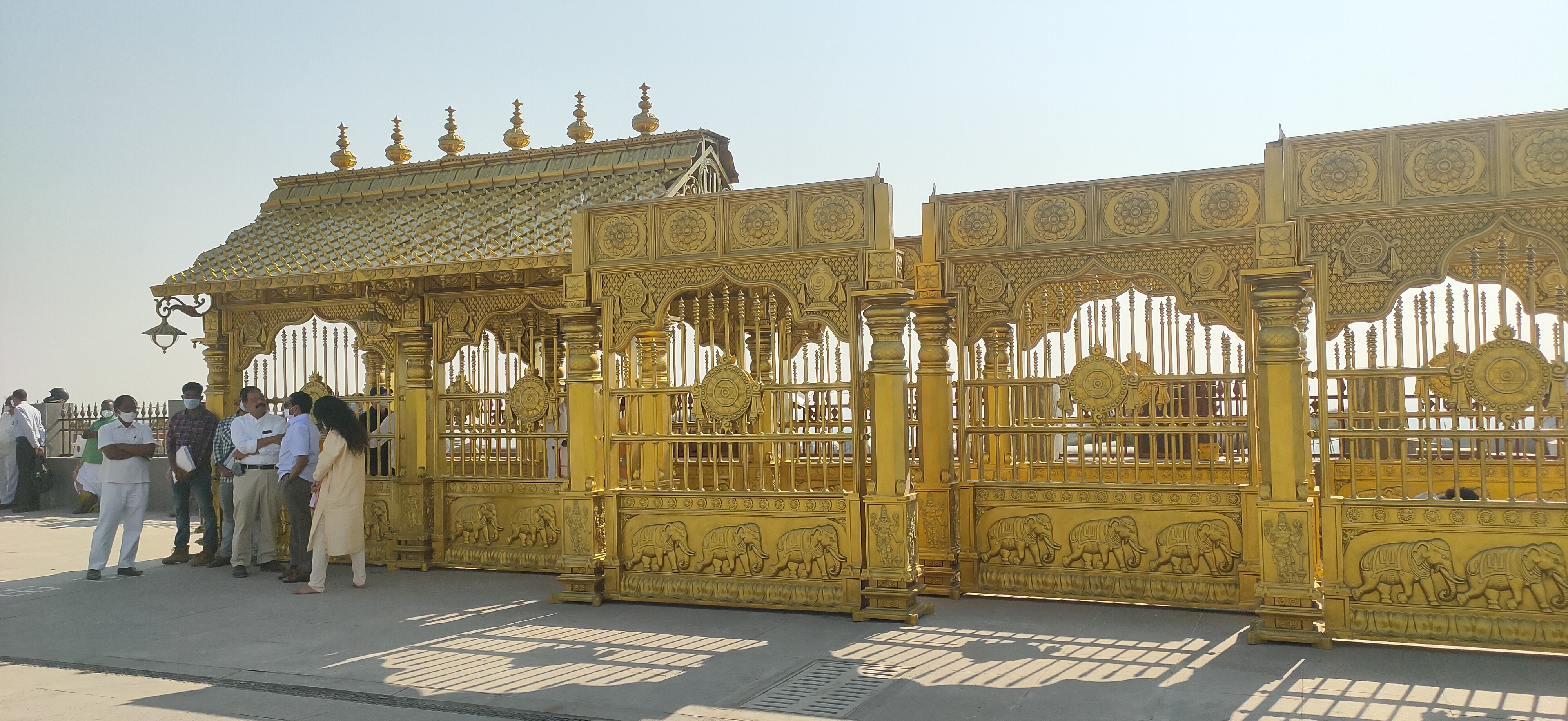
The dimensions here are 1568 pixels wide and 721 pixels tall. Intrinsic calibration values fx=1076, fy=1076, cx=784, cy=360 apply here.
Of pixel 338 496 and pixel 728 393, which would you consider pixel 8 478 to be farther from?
pixel 728 393

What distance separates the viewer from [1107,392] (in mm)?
7730

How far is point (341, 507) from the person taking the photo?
9.05m

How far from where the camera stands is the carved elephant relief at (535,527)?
31.8 feet

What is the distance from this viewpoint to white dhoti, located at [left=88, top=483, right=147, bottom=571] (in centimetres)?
967

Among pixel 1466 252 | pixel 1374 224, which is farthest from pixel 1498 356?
pixel 1466 252

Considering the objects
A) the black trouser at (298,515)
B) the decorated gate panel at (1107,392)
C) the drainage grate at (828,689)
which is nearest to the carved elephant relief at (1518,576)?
the decorated gate panel at (1107,392)

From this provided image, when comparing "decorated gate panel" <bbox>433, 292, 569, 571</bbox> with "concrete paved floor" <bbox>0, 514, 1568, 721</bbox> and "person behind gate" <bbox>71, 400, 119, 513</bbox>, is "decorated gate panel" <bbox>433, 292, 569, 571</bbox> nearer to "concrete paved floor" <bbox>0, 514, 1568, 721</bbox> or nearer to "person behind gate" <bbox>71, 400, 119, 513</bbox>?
"concrete paved floor" <bbox>0, 514, 1568, 721</bbox>

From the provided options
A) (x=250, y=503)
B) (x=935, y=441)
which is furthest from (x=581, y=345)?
(x=250, y=503)

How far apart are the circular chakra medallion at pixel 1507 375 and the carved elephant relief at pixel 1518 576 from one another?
30.2 inches

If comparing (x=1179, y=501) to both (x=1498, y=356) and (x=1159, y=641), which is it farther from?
(x=1498, y=356)

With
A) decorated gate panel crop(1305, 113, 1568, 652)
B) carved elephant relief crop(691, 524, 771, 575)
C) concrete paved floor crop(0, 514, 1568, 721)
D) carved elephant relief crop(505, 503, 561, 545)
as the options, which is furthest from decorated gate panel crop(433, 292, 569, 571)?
decorated gate panel crop(1305, 113, 1568, 652)

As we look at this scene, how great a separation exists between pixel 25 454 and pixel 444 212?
10.2m

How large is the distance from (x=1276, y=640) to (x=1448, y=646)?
0.92m

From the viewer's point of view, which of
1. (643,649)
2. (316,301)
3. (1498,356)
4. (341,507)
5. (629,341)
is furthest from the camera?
(316,301)
